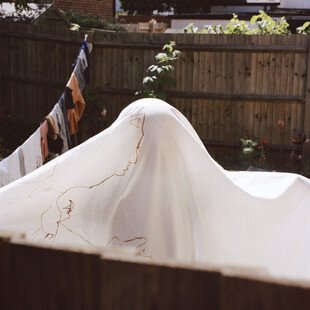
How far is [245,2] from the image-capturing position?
88.5 ft

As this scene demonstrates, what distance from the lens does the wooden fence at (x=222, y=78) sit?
30.1 ft

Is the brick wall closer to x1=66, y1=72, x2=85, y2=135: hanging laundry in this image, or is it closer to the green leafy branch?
the green leafy branch

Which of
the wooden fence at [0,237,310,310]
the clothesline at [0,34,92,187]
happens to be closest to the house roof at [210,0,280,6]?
the clothesline at [0,34,92,187]

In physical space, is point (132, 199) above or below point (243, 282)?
below

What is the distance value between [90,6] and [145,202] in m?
17.2

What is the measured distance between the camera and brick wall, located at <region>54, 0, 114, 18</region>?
58.1 ft

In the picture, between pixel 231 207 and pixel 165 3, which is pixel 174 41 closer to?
pixel 231 207

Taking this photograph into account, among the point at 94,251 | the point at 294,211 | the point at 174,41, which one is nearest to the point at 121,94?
the point at 174,41

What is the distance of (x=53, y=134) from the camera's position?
23.0 ft

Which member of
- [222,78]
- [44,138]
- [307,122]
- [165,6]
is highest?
[165,6]

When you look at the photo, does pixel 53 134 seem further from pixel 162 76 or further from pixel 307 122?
pixel 307 122

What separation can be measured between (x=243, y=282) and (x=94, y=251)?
0.92 feet

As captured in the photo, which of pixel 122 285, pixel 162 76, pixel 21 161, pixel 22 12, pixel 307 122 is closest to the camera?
pixel 122 285

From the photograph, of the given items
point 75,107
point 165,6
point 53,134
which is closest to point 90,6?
point 75,107
